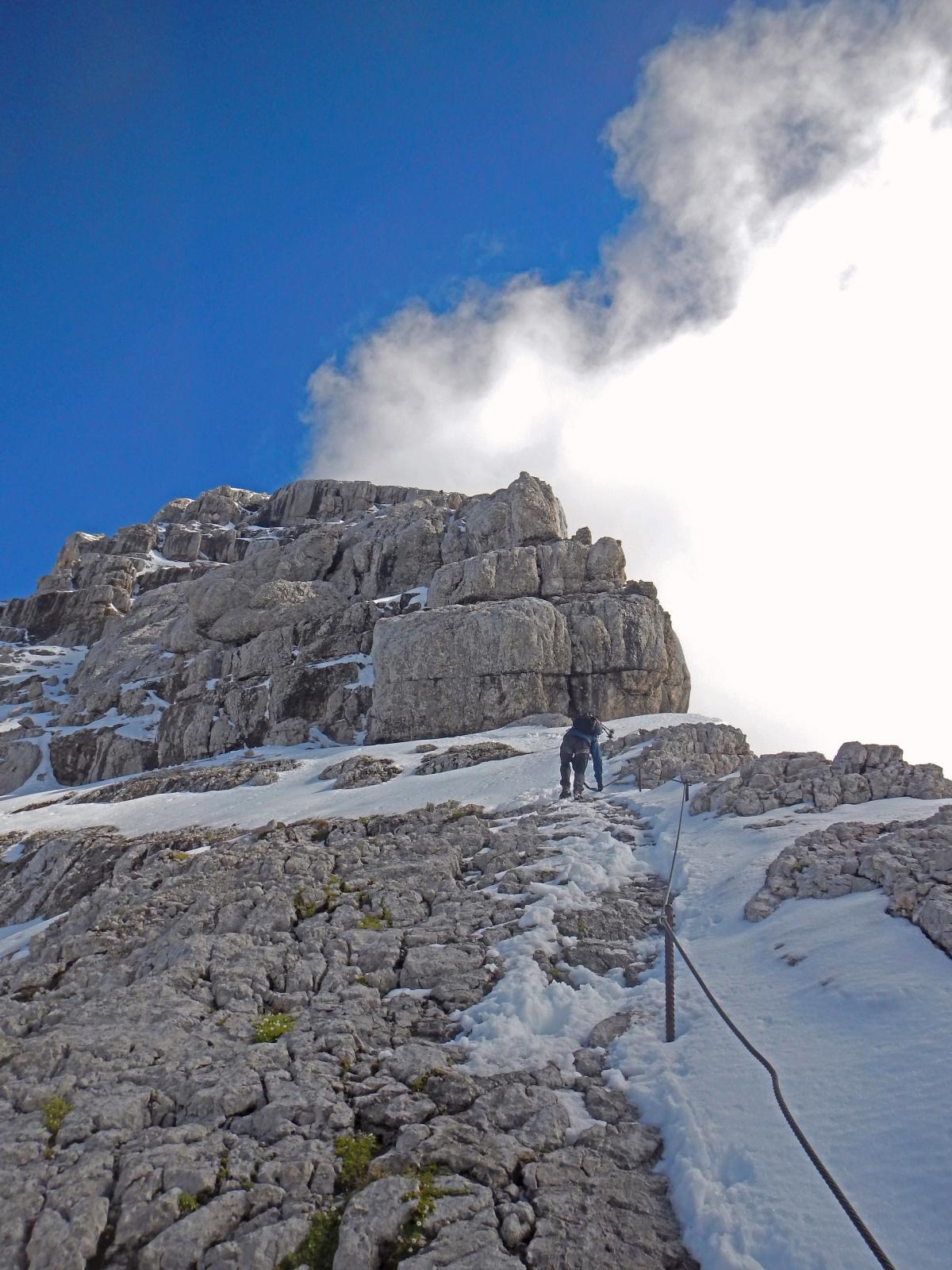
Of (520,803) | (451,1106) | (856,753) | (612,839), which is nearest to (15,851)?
(520,803)

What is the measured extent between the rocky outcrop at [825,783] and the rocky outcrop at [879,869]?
291 cm

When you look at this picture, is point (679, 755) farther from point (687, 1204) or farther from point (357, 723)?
point (357, 723)

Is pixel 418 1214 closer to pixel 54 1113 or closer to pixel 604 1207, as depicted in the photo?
pixel 604 1207

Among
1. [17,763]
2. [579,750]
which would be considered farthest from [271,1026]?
[17,763]

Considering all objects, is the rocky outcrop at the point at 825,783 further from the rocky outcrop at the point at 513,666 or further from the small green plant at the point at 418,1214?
the rocky outcrop at the point at 513,666

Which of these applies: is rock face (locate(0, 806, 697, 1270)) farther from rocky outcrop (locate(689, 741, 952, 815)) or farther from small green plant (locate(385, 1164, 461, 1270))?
rocky outcrop (locate(689, 741, 952, 815))

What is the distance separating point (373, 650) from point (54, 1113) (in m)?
45.5

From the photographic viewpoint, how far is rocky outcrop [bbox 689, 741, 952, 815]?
14781mm

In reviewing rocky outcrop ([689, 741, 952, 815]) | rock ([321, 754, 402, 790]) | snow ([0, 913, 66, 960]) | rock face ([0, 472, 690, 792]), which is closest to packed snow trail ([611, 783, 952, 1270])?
rocky outcrop ([689, 741, 952, 815])

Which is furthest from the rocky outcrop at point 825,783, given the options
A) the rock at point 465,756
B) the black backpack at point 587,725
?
the rock at point 465,756

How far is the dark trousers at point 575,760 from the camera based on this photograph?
20312mm

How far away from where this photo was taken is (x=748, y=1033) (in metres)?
7.53

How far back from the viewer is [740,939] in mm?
9875

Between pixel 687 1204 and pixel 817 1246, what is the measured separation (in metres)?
1.06
